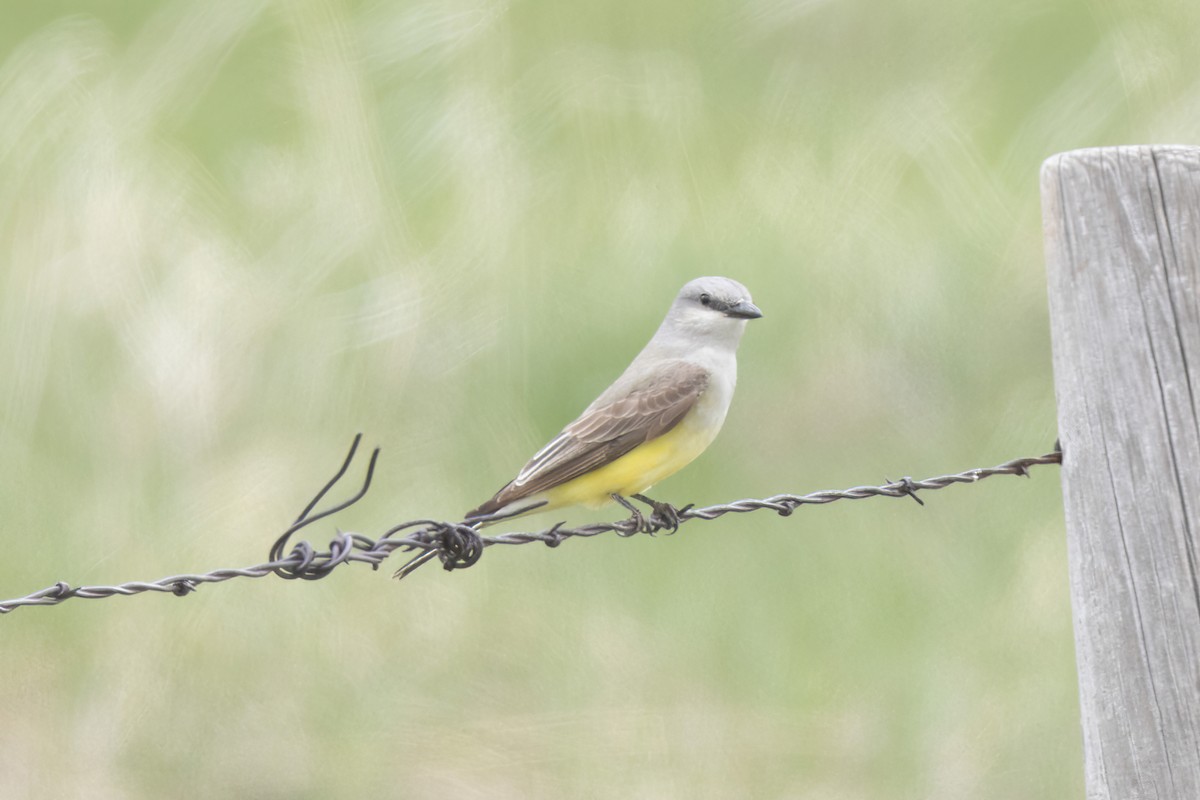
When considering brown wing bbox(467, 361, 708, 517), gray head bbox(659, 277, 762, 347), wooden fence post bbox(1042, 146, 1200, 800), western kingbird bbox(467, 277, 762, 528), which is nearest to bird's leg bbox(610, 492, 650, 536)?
western kingbird bbox(467, 277, 762, 528)

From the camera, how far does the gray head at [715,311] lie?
403 cm

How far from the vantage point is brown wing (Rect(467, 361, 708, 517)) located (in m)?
3.73

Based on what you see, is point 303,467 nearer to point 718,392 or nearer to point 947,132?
point 718,392

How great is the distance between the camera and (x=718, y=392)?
3.92 metres

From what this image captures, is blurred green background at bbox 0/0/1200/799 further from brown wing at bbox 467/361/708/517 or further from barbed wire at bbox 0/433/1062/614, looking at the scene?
barbed wire at bbox 0/433/1062/614

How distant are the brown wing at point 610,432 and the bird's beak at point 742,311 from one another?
0.67 ft

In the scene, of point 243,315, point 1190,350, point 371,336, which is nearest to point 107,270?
point 243,315

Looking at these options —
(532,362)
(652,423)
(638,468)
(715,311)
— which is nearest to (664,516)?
(638,468)

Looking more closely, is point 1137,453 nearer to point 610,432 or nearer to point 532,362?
point 610,432

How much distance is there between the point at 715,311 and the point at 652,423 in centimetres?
44

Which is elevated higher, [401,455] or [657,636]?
[401,455]

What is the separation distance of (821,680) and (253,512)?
1.89m

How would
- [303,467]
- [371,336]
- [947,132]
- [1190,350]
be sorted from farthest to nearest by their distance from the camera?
[947,132]
[371,336]
[303,467]
[1190,350]

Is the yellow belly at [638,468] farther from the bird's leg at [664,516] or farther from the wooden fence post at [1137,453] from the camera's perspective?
the wooden fence post at [1137,453]
